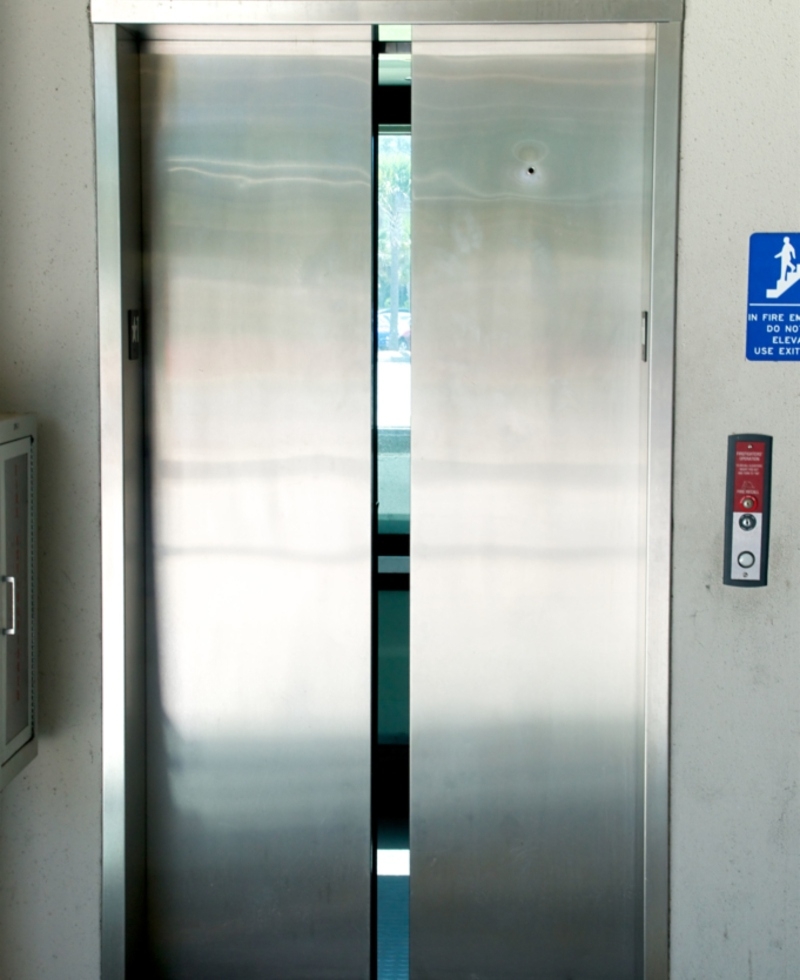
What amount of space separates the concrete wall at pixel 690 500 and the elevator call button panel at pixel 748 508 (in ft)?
0.12

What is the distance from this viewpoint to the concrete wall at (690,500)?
9.34 ft

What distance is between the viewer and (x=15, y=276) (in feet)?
9.56

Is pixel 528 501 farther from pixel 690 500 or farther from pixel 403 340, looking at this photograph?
pixel 403 340

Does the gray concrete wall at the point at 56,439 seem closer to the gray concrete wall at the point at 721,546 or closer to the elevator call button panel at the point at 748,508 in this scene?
the gray concrete wall at the point at 721,546

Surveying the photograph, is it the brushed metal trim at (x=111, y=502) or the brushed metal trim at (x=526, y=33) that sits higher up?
the brushed metal trim at (x=526, y=33)

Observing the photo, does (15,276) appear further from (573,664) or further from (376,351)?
(573,664)

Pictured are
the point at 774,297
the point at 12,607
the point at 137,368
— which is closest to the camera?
the point at 12,607

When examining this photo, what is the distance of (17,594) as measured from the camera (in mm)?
2805

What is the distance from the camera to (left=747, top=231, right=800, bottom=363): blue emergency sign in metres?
2.87

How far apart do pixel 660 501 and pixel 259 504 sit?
1076 mm

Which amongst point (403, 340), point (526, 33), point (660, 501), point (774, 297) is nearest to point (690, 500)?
point (660, 501)

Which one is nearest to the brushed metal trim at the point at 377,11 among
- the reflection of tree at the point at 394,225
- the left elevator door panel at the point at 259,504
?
the left elevator door panel at the point at 259,504

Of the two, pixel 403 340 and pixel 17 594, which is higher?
pixel 403 340

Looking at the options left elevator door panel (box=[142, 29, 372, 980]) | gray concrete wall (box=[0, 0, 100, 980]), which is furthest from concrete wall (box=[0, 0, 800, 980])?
left elevator door panel (box=[142, 29, 372, 980])
